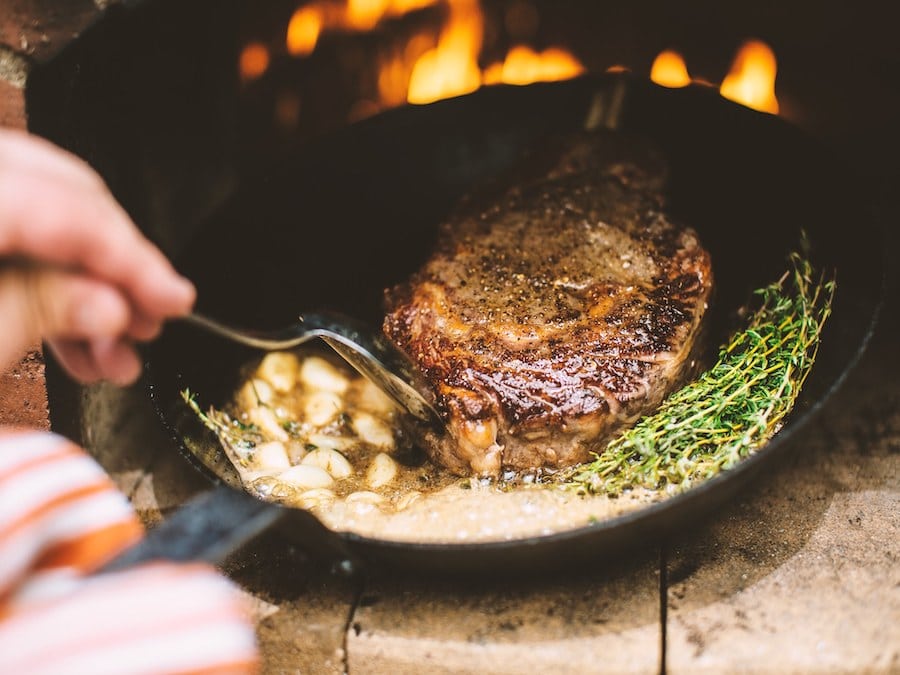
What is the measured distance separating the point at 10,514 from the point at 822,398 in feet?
4.38

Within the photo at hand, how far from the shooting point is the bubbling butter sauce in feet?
4.81

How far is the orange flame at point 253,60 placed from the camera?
2469 mm

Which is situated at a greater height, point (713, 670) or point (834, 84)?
point (834, 84)

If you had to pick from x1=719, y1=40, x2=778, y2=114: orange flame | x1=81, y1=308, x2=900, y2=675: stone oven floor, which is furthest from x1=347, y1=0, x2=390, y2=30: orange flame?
x1=81, y1=308, x2=900, y2=675: stone oven floor

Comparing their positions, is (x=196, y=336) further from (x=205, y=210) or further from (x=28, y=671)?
(x=28, y=671)

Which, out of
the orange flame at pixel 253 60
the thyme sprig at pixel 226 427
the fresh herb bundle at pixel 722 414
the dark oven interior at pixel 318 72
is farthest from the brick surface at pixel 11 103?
the fresh herb bundle at pixel 722 414

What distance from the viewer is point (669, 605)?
150 centimetres

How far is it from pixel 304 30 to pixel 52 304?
186 centimetres

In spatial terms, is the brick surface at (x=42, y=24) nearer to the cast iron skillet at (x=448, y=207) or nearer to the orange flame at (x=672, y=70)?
the cast iron skillet at (x=448, y=207)

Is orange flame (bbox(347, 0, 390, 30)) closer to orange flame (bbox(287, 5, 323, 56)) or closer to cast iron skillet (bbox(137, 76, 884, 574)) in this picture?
orange flame (bbox(287, 5, 323, 56))

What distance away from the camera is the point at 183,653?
874 millimetres

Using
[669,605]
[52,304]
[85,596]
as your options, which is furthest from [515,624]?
[52,304]

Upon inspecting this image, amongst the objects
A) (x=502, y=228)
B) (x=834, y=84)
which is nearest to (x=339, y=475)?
(x=502, y=228)

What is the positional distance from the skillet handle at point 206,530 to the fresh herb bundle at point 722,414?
2.13 feet
